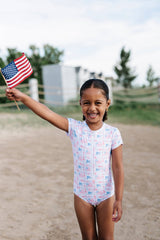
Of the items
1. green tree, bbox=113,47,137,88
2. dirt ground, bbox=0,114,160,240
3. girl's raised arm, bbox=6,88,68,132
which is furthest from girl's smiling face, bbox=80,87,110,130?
green tree, bbox=113,47,137,88

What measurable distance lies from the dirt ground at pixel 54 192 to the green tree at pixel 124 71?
23419 millimetres

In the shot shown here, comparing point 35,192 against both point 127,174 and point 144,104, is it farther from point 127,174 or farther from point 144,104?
point 144,104

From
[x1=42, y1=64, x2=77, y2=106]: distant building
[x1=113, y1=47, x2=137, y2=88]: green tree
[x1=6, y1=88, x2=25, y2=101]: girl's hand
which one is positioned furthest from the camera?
[x1=113, y1=47, x2=137, y2=88]: green tree

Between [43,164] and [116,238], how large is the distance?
2434 millimetres

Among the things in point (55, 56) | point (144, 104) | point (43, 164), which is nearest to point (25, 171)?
point (43, 164)

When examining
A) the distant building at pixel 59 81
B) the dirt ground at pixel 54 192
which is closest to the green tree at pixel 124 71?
the distant building at pixel 59 81

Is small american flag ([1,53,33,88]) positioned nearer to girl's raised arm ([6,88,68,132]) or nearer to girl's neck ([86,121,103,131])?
girl's raised arm ([6,88,68,132])

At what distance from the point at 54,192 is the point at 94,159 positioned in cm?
190

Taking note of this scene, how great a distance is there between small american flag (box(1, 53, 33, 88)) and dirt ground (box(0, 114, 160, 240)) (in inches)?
58.3

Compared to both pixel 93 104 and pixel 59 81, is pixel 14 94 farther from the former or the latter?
pixel 59 81

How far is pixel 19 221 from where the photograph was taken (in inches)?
102

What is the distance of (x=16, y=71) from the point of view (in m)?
1.71

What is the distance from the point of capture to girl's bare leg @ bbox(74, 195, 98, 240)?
1.60 meters

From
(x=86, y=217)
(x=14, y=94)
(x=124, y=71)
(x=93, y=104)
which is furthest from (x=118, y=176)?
(x=124, y=71)
